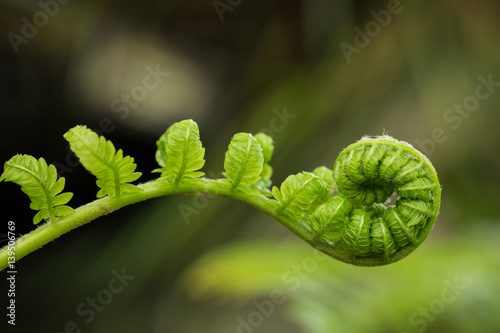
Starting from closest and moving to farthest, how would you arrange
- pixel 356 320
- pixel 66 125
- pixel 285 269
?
pixel 356 320, pixel 285 269, pixel 66 125

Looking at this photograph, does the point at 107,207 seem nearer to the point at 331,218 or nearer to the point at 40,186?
the point at 40,186

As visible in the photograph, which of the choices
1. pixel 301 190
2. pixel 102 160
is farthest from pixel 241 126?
pixel 102 160

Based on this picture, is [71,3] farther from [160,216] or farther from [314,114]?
[314,114]

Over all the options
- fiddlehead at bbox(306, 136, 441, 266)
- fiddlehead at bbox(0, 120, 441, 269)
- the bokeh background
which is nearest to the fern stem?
fiddlehead at bbox(0, 120, 441, 269)

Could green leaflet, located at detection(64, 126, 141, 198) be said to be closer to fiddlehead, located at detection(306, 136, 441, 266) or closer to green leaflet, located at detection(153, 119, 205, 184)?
green leaflet, located at detection(153, 119, 205, 184)

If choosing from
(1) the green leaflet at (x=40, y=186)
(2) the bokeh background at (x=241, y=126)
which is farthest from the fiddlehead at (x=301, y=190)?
(2) the bokeh background at (x=241, y=126)

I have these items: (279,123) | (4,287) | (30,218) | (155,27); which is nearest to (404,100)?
(279,123)
